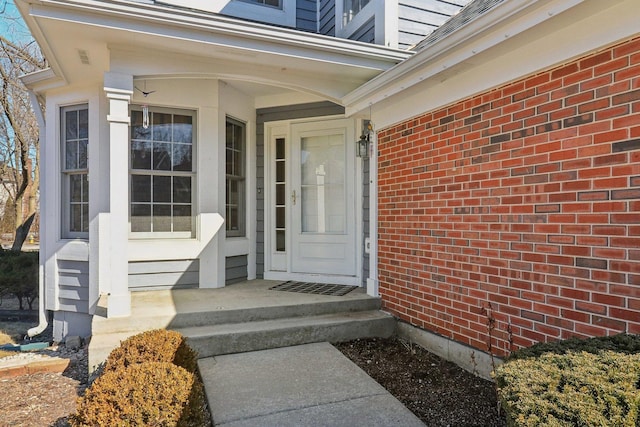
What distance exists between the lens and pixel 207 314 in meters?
3.80

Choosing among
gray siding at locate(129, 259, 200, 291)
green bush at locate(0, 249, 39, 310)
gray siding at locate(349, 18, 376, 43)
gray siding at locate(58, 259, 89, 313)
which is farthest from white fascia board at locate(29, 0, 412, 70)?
green bush at locate(0, 249, 39, 310)

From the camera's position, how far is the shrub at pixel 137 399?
187 centimetres

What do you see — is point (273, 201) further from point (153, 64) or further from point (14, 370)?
point (14, 370)

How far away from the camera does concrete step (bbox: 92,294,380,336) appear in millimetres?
3588

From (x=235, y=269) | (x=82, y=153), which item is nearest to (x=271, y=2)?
(x=82, y=153)

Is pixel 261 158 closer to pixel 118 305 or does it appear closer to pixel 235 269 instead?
pixel 235 269

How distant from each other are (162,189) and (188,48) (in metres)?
1.89

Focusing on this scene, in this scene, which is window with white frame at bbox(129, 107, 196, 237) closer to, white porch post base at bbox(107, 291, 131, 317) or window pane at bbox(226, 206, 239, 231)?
window pane at bbox(226, 206, 239, 231)

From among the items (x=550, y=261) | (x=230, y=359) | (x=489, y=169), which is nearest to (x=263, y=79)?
(x=489, y=169)

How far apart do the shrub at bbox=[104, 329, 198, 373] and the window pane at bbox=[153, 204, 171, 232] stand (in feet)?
7.74

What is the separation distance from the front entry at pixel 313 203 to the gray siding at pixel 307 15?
1.75 meters

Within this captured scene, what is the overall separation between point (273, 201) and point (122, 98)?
2449mm

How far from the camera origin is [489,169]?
303 cm

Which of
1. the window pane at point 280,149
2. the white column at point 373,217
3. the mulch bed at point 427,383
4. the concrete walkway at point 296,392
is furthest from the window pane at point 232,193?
the mulch bed at point 427,383
